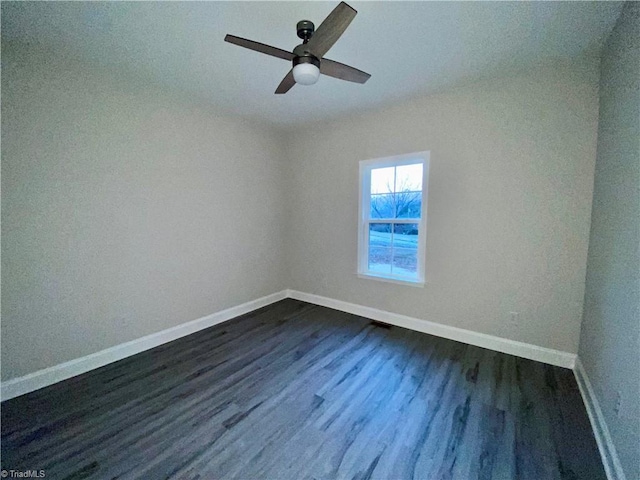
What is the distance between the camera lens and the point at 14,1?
1.54 m

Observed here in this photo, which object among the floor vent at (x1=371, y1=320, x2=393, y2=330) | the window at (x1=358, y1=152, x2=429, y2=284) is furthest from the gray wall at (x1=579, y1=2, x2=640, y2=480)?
the floor vent at (x1=371, y1=320, x2=393, y2=330)

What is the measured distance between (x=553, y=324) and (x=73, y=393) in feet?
13.5

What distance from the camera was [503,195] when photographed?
2457 millimetres

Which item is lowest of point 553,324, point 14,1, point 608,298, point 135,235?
point 553,324

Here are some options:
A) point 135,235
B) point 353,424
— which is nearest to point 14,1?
point 135,235

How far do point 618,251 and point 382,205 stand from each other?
2.12 metres

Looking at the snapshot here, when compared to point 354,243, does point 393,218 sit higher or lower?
higher

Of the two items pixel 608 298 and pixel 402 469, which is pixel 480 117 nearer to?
pixel 608 298

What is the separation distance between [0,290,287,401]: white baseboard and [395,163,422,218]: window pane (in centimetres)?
257

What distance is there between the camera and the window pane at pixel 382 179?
322 centimetres

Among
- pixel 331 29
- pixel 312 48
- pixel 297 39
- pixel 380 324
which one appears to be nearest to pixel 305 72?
pixel 312 48

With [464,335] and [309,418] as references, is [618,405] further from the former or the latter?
[309,418]

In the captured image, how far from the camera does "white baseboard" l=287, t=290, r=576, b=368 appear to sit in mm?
2322

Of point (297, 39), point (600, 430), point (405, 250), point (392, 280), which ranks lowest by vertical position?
point (600, 430)
